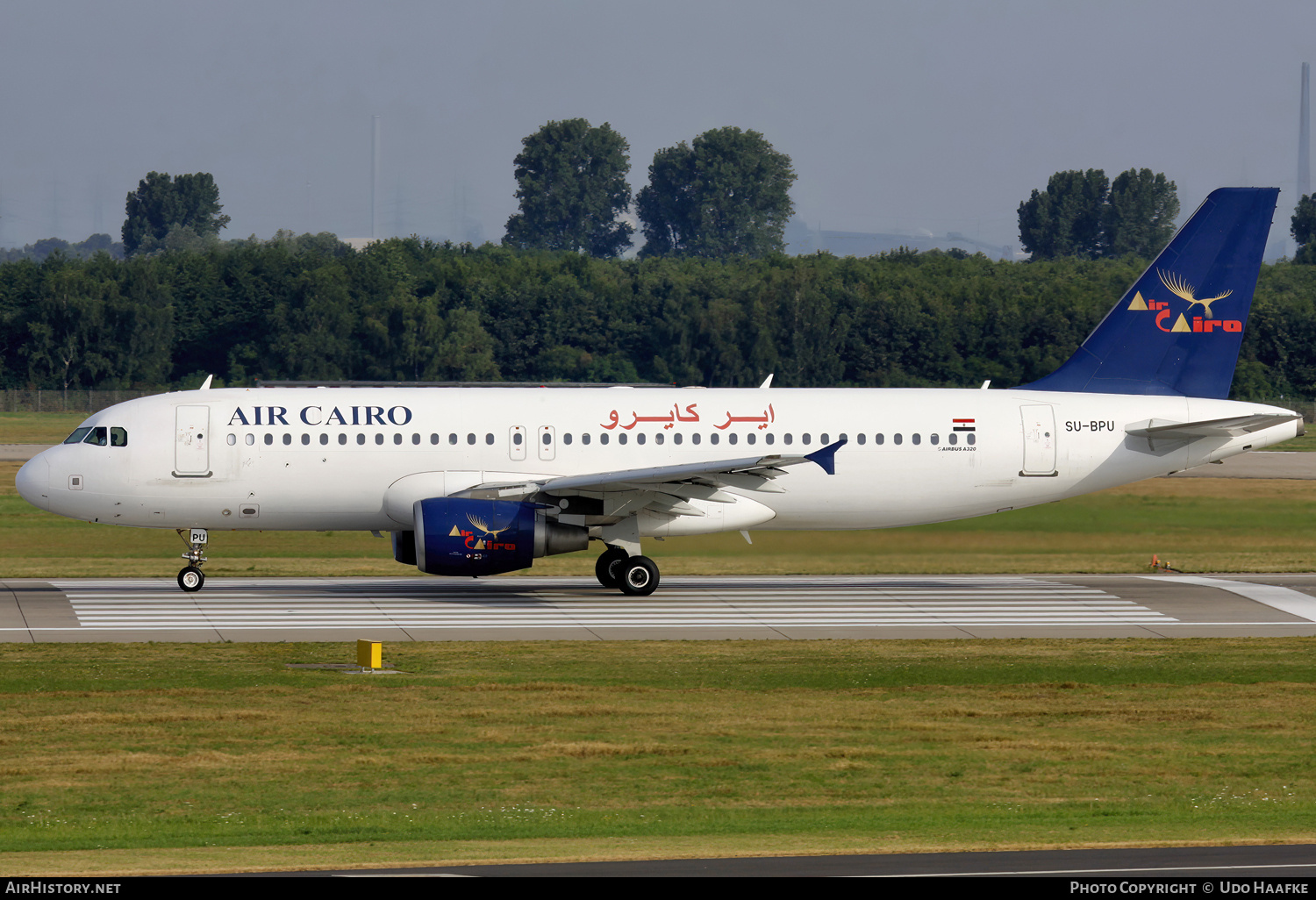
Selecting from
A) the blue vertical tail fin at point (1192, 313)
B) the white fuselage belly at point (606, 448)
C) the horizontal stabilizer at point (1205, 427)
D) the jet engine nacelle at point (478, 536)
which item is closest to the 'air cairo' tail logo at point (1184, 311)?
the blue vertical tail fin at point (1192, 313)

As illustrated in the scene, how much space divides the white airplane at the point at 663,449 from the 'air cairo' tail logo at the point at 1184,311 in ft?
0.15

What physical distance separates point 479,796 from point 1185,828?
7.05 metres

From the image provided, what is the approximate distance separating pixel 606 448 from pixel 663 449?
4.03ft

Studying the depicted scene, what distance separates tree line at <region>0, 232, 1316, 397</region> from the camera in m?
100

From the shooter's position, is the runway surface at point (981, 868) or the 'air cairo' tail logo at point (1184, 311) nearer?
the runway surface at point (981, 868)

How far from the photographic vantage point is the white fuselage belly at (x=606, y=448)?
107 ft

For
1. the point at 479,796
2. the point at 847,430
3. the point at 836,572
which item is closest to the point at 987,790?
the point at 479,796

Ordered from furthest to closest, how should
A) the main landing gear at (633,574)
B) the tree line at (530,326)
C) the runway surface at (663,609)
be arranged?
1. the tree line at (530,326)
2. the main landing gear at (633,574)
3. the runway surface at (663,609)

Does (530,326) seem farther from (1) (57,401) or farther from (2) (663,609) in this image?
(2) (663,609)

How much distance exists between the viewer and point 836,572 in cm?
3994

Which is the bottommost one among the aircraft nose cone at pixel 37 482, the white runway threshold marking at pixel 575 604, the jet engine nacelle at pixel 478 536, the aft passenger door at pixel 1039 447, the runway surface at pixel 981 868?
the white runway threshold marking at pixel 575 604

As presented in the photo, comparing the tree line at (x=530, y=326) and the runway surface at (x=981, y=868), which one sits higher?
the tree line at (x=530, y=326)

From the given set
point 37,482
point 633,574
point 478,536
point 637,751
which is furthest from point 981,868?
point 37,482

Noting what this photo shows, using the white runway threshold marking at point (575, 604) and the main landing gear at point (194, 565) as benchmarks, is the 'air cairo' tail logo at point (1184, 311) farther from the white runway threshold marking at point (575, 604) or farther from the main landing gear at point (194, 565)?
the main landing gear at point (194, 565)
